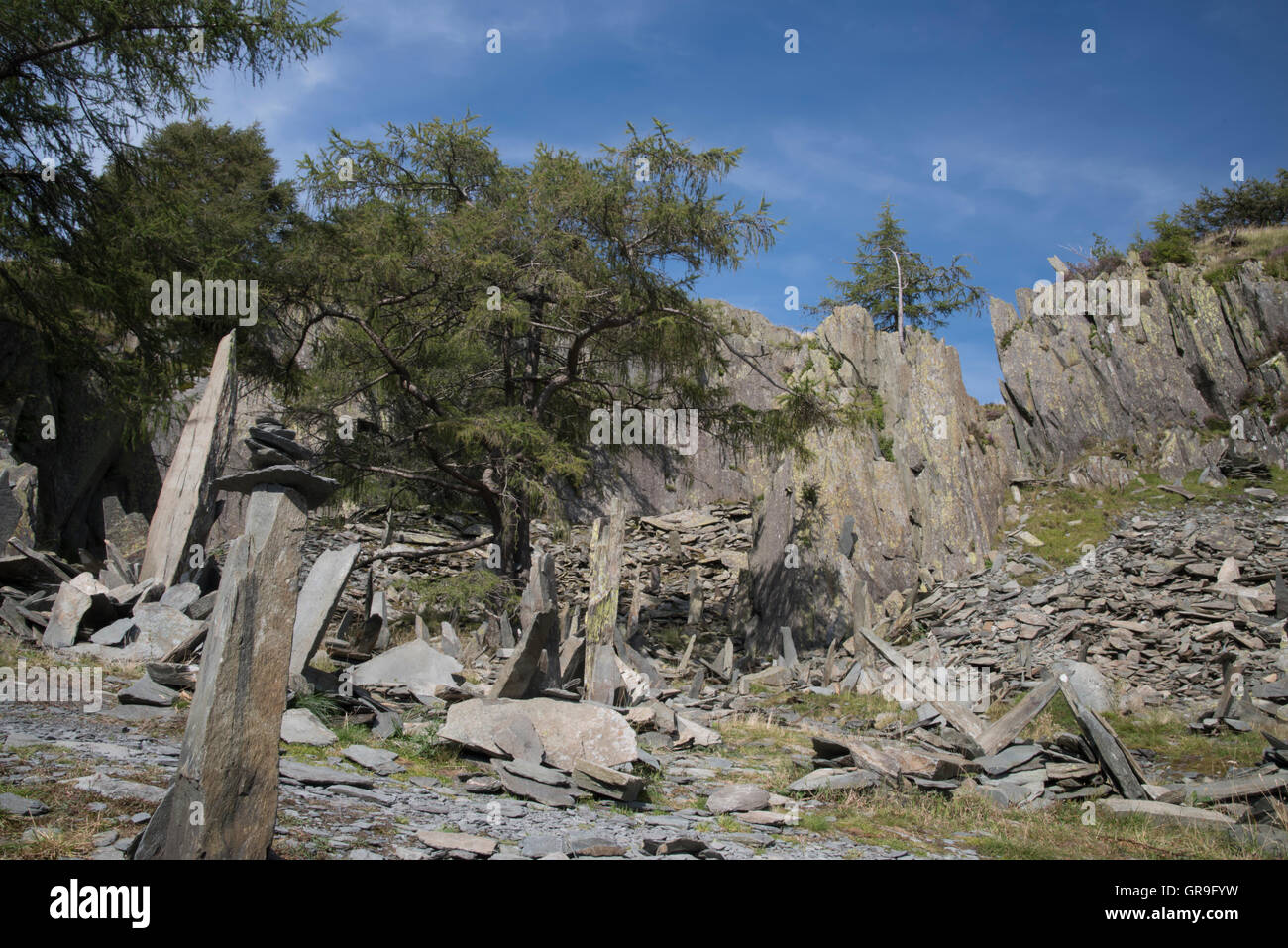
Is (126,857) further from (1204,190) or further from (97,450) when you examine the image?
(1204,190)

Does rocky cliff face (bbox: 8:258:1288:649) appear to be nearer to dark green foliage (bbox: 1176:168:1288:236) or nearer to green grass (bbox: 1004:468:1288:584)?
green grass (bbox: 1004:468:1288:584)

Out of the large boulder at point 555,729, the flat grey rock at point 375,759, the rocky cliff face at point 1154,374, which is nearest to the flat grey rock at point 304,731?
the flat grey rock at point 375,759

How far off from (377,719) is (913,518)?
46.7 feet

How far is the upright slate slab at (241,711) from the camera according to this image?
3572mm

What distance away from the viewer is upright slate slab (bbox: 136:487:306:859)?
3.57 metres

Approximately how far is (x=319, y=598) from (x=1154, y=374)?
22710 mm

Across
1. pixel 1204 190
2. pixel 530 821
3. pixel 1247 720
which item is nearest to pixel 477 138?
pixel 530 821

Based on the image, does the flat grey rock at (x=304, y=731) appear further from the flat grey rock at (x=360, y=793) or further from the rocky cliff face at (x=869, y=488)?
Result: the rocky cliff face at (x=869, y=488)

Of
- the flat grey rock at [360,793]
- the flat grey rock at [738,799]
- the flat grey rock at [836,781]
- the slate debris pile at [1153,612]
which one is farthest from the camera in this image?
the slate debris pile at [1153,612]

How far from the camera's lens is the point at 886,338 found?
71.1ft

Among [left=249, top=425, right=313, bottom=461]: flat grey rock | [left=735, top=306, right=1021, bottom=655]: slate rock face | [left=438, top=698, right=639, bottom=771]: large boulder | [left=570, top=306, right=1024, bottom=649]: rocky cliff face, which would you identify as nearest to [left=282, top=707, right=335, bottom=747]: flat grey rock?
[left=438, top=698, right=639, bottom=771]: large boulder

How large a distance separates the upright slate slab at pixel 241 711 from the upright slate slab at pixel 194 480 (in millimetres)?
7925

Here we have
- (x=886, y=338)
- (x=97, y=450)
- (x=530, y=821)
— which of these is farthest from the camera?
(x=886, y=338)

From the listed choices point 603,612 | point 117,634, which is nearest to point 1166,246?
point 603,612
